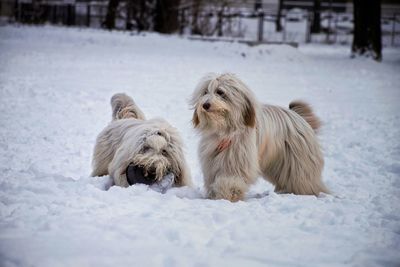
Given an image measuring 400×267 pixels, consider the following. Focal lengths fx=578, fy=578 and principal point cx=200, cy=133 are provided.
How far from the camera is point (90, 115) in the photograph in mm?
9898

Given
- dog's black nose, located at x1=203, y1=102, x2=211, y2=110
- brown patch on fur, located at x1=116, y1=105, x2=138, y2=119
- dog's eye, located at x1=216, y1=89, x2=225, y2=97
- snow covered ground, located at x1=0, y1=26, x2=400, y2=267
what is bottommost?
snow covered ground, located at x1=0, y1=26, x2=400, y2=267

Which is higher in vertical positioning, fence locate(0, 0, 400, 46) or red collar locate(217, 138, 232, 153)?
fence locate(0, 0, 400, 46)

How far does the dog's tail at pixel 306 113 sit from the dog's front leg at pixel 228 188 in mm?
1267

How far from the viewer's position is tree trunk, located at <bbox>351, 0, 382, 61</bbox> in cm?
1909

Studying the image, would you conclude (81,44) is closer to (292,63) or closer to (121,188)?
(292,63)

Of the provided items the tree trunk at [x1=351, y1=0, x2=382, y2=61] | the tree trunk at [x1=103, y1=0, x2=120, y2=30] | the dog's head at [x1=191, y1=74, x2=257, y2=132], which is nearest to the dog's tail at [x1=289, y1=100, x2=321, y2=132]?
the dog's head at [x1=191, y1=74, x2=257, y2=132]

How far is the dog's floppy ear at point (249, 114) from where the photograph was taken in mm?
5391

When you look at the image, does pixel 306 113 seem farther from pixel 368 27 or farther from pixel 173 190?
pixel 368 27

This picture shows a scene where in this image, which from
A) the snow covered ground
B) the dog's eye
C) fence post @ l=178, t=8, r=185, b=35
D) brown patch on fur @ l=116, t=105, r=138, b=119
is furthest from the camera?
fence post @ l=178, t=8, r=185, b=35

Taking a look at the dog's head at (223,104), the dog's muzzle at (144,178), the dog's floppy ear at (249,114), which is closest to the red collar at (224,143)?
the dog's head at (223,104)

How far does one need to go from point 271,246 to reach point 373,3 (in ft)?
54.9

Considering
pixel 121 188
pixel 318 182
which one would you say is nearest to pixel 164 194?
pixel 121 188

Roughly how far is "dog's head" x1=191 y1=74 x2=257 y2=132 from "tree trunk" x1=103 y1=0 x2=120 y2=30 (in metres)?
23.8

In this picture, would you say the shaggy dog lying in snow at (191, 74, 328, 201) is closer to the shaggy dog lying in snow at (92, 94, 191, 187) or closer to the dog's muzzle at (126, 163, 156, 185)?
the shaggy dog lying in snow at (92, 94, 191, 187)
